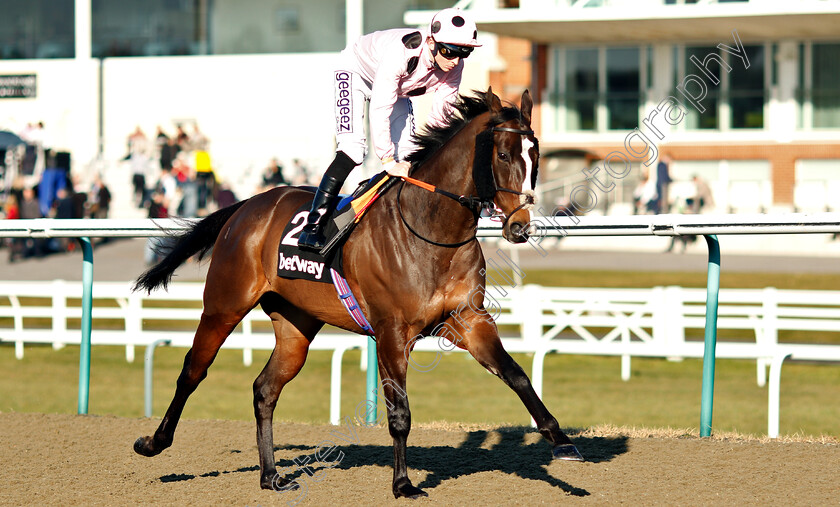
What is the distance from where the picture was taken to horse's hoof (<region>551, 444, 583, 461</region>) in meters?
3.62

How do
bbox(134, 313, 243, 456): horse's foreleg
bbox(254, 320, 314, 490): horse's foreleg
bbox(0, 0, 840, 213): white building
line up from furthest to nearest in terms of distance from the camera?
1. bbox(0, 0, 840, 213): white building
2. bbox(134, 313, 243, 456): horse's foreleg
3. bbox(254, 320, 314, 490): horse's foreleg

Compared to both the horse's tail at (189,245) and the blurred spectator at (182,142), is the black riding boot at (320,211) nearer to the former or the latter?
the horse's tail at (189,245)

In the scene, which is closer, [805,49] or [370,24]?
[805,49]

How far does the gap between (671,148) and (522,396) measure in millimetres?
19829

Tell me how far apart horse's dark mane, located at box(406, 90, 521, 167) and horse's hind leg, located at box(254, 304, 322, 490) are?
3.16 ft

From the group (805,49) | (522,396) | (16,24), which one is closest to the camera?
(522,396)

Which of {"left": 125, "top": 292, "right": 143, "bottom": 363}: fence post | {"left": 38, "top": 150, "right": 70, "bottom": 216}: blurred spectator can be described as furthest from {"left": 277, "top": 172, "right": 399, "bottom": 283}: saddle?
{"left": 38, "top": 150, "right": 70, "bottom": 216}: blurred spectator

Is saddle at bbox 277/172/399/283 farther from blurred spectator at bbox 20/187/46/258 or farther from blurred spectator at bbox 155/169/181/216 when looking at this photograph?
blurred spectator at bbox 155/169/181/216

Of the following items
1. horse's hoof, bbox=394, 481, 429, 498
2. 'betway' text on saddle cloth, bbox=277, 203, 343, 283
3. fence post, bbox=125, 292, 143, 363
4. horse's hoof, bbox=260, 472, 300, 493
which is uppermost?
'betway' text on saddle cloth, bbox=277, 203, 343, 283

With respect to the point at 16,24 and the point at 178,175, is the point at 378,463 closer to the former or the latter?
the point at 178,175

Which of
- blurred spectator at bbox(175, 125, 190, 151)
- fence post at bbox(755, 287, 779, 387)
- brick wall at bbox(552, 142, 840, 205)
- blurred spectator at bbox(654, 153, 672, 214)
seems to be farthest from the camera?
brick wall at bbox(552, 142, 840, 205)

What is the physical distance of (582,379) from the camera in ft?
31.6

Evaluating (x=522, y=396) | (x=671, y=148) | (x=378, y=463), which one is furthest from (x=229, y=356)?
(x=671, y=148)

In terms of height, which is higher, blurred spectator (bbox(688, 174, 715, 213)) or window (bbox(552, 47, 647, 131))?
window (bbox(552, 47, 647, 131))
